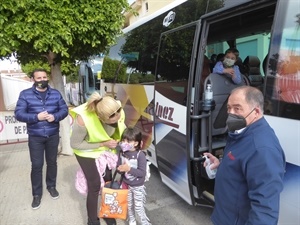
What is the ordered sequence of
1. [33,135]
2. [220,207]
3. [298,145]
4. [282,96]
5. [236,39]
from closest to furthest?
1. [220,207]
2. [298,145]
3. [282,96]
4. [33,135]
5. [236,39]

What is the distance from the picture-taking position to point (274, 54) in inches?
76.4

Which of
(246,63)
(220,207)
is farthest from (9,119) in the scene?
(220,207)

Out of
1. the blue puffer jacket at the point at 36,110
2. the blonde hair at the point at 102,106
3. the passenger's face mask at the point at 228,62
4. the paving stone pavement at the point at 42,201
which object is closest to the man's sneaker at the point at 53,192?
the paving stone pavement at the point at 42,201

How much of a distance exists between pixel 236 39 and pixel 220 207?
3.16 meters

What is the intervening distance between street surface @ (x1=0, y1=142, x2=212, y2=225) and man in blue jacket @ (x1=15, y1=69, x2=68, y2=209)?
22 centimetres

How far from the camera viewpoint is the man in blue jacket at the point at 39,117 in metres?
3.32

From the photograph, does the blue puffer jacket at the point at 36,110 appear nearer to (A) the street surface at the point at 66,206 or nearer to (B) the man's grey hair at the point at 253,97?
(A) the street surface at the point at 66,206

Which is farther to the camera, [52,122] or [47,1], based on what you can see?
[47,1]

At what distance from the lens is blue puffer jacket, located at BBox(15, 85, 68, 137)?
3.30 m

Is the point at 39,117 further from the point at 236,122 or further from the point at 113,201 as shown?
the point at 236,122

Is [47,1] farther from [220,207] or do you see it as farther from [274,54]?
[220,207]

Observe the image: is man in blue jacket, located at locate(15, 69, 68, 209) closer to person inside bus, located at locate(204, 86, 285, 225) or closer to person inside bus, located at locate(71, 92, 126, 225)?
person inside bus, located at locate(71, 92, 126, 225)

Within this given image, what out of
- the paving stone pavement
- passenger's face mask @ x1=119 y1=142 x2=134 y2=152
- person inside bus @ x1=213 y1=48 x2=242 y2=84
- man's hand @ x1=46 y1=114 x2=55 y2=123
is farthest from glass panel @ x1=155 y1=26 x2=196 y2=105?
the paving stone pavement

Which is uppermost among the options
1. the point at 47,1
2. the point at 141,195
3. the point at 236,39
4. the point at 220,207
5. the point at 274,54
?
the point at 47,1
